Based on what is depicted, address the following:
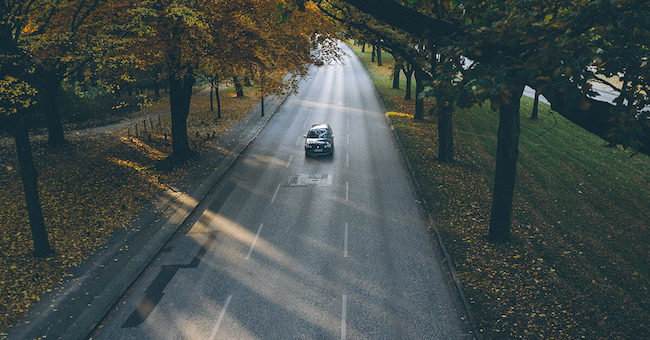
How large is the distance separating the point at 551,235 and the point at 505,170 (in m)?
3.13

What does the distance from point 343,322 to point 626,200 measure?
14.4 metres

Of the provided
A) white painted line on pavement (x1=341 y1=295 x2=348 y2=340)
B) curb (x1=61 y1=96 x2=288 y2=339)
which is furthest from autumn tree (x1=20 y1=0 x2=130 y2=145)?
white painted line on pavement (x1=341 y1=295 x2=348 y2=340)

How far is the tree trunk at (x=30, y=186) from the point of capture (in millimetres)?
11555

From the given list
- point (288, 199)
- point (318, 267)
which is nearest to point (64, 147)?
point (288, 199)

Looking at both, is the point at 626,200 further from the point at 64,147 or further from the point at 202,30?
the point at 64,147

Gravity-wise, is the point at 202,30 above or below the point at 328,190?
above

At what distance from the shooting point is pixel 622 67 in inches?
311

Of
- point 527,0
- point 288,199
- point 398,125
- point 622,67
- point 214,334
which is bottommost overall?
point 214,334

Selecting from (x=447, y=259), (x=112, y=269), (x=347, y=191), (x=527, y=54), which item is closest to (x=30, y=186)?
(x=112, y=269)

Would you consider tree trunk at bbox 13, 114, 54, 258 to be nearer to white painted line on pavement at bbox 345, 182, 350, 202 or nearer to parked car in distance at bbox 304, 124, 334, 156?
white painted line on pavement at bbox 345, 182, 350, 202

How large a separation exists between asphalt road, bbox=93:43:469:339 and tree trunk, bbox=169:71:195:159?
3057 millimetres

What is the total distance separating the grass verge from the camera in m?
11.9

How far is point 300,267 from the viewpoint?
12680 mm

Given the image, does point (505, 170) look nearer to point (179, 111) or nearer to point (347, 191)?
point (347, 191)
